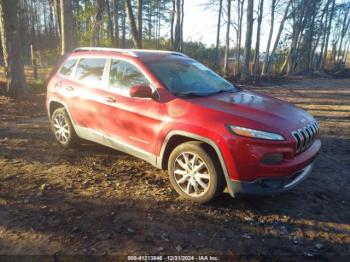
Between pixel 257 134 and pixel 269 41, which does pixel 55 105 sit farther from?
pixel 269 41

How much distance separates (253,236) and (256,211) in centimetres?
55

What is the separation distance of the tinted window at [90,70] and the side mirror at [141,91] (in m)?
1.15

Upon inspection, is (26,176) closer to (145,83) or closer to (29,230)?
(29,230)

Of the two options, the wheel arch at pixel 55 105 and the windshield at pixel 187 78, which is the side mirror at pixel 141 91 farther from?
the wheel arch at pixel 55 105

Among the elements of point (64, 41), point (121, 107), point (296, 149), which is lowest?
point (296, 149)

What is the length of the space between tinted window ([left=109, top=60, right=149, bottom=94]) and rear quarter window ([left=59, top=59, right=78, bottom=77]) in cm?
119

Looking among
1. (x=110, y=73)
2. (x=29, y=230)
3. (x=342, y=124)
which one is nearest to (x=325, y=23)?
(x=342, y=124)

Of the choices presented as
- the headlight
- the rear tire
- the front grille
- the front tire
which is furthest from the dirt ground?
the headlight

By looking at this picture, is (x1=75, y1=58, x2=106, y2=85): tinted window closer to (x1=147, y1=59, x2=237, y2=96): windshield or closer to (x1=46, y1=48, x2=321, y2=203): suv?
(x1=46, y1=48, x2=321, y2=203): suv

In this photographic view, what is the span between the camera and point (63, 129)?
19.7ft

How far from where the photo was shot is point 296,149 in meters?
3.73

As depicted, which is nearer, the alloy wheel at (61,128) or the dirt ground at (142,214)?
the dirt ground at (142,214)

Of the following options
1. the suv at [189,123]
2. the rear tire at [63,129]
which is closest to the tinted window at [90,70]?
the suv at [189,123]

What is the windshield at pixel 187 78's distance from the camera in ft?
14.6
